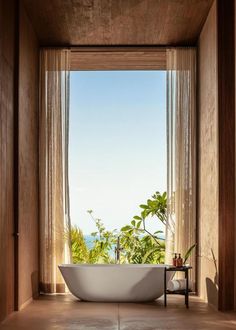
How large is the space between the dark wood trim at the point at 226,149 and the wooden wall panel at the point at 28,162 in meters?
1.85

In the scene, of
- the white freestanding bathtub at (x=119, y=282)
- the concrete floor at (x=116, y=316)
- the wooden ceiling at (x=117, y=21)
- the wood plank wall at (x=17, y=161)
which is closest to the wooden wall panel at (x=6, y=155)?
the wood plank wall at (x=17, y=161)

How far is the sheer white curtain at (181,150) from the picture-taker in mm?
8680

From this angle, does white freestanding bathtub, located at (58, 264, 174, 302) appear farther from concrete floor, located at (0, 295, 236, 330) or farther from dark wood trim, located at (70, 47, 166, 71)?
dark wood trim, located at (70, 47, 166, 71)

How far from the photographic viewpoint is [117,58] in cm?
908

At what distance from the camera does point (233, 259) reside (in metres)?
6.98

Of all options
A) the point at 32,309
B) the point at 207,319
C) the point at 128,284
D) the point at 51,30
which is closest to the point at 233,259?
the point at 207,319

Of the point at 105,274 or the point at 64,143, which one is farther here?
the point at 64,143

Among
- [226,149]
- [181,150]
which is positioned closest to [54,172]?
[181,150]

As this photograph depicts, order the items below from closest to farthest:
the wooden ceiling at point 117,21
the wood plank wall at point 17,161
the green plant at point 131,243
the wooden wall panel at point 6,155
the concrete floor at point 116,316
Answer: the concrete floor at point 116,316
the wooden wall panel at point 6,155
the wood plank wall at point 17,161
the wooden ceiling at point 117,21
the green plant at point 131,243

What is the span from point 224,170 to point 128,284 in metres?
1.63

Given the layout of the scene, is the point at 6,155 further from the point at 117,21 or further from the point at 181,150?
the point at 181,150

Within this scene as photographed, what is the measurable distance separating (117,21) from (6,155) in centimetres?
214

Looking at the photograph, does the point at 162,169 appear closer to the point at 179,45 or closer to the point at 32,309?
the point at 179,45

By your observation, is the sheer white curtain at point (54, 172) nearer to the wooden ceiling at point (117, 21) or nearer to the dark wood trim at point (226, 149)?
the wooden ceiling at point (117, 21)
